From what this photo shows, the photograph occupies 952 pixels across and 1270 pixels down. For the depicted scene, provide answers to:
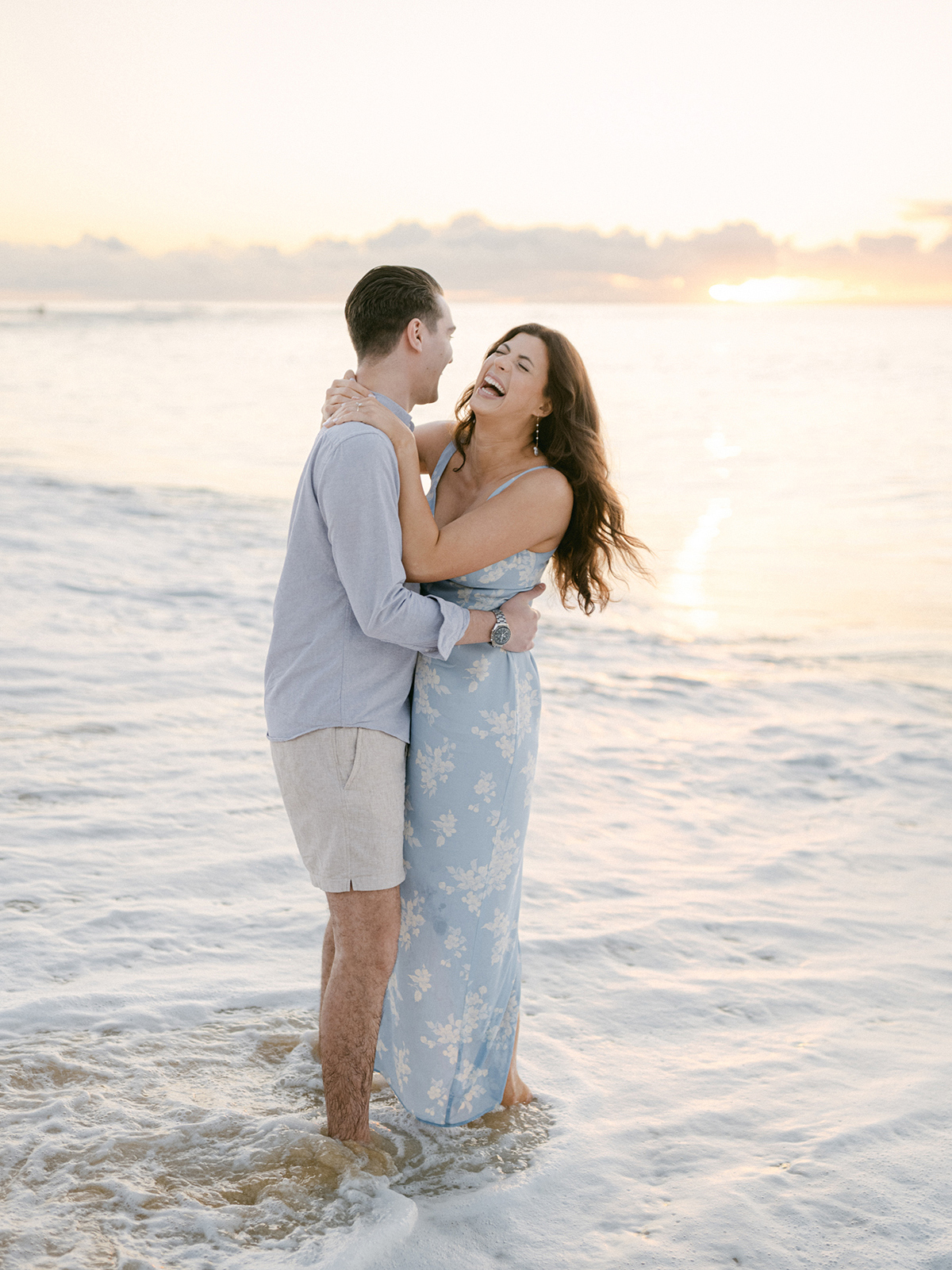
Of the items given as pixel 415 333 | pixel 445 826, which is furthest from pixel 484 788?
pixel 415 333

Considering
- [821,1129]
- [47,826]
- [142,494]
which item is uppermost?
[142,494]

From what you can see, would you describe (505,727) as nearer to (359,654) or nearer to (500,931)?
(359,654)

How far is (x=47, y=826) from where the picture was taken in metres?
4.71

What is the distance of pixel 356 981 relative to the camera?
8.97 feet

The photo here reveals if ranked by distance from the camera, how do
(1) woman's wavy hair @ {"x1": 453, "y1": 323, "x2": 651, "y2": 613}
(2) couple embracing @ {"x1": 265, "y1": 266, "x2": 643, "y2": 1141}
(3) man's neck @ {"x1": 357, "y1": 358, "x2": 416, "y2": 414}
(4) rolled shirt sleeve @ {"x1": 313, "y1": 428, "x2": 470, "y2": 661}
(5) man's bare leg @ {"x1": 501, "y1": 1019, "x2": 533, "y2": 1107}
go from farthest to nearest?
(5) man's bare leg @ {"x1": 501, "y1": 1019, "x2": 533, "y2": 1107} → (1) woman's wavy hair @ {"x1": 453, "y1": 323, "x2": 651, "y2": 613} → (3) man's neck @ {"x1": 357, "y1": 358, "x2": 416, "y2": 414} → (2) couple embracing @ {"x1": 265, "y1": 266, "x2": 643, "y2": 1141} → (4) rolled shirt sleeve @ {"x1": 313, "y1": 428, "x2": 470, "y2": 661}

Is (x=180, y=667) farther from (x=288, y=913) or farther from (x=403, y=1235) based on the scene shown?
(x=403, y=1235)

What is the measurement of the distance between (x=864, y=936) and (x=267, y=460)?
54.5ft

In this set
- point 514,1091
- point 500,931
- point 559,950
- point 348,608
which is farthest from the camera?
point 559,950

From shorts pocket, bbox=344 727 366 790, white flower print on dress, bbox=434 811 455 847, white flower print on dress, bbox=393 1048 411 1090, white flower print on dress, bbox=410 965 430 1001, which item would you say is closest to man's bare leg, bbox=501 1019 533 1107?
white flower print on dress, bbox=393 1048 411 1090

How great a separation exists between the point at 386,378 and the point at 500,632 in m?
0.72

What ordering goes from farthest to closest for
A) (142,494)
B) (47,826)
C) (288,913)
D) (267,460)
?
1. (267,460)
2. (142,494)
3. (47,826)
4. (288,913)

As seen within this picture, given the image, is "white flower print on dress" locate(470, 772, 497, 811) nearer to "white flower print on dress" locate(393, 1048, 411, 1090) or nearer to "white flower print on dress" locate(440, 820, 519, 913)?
"white flower print on dress" locate(440, 820, 519, 913)

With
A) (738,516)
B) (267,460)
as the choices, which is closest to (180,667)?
(738,516)

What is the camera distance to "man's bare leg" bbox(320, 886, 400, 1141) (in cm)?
273
